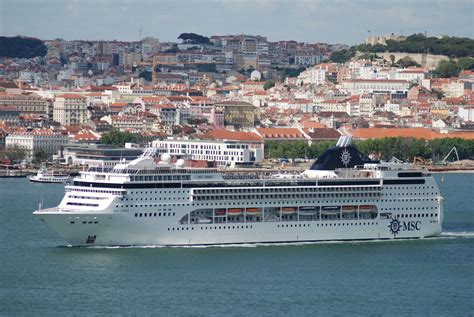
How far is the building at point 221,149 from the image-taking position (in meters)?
56.0

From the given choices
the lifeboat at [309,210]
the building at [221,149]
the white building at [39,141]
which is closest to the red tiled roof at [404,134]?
the building at [221,149]

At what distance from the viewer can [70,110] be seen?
7088 cm

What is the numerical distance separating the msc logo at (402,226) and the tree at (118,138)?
2927 centimetres

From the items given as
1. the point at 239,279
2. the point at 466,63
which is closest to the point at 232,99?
the point at 466,63

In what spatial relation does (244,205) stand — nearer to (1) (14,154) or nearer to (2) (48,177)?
(2) (48,177)

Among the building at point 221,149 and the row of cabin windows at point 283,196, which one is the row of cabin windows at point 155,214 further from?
the building at point 221,149

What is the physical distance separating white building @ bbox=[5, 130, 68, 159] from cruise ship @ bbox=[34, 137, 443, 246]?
28.3 metres

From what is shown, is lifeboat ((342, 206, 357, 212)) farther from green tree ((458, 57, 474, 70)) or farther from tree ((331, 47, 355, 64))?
tree ((331, 47, 355, 64))

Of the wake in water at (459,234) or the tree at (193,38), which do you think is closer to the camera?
the wake in water at (459,234)

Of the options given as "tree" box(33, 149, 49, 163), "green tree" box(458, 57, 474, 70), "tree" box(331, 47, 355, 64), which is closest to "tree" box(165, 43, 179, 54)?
"tree" box(331, 47, 355, 64)

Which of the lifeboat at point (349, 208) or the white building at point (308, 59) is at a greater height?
the white building at point (308, 59)

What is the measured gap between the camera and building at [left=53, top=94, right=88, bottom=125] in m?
70.5

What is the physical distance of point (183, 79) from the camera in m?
102

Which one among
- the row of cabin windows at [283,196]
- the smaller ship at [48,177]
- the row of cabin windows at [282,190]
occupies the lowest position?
the smaller ship at [48,177]
